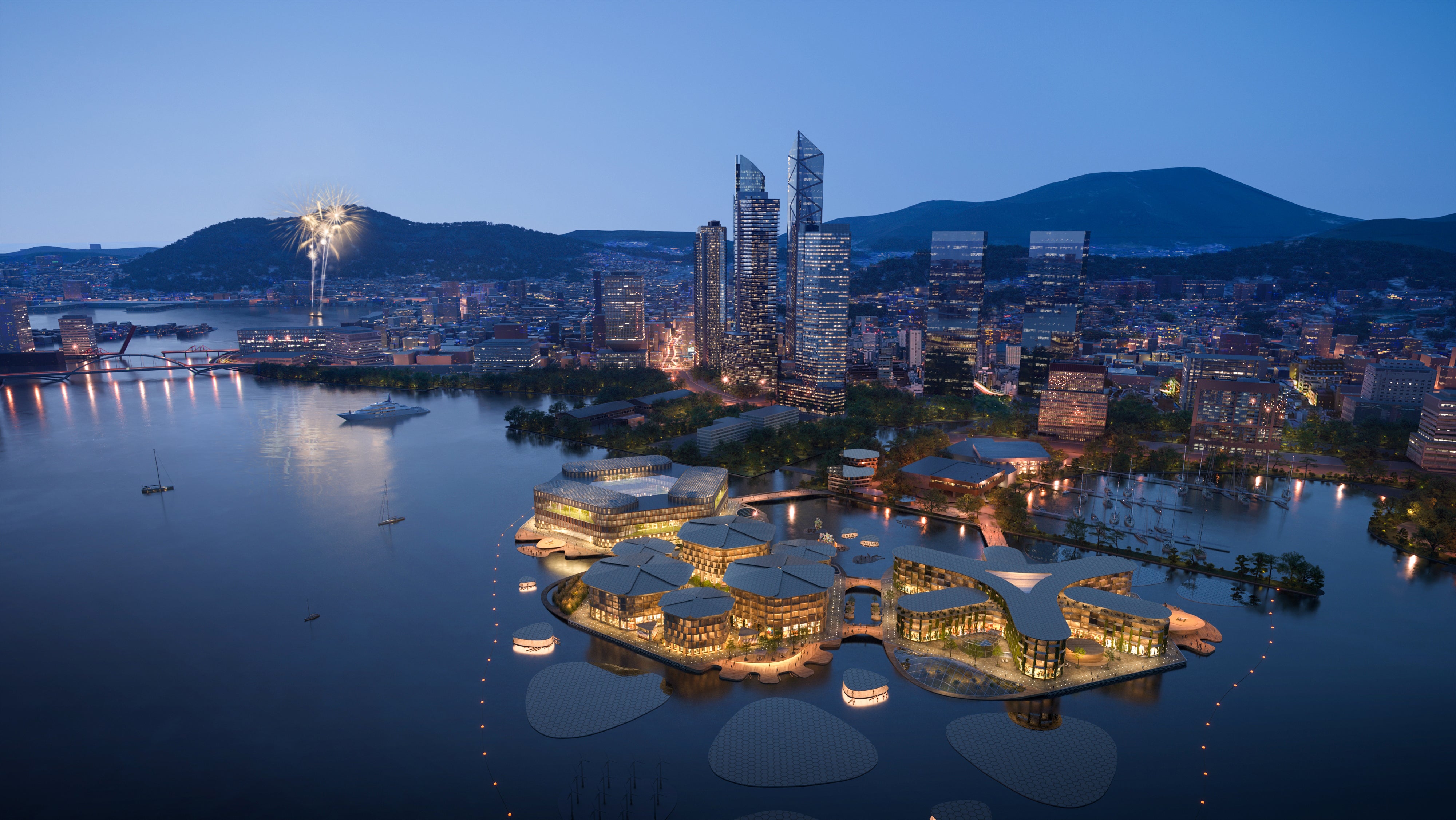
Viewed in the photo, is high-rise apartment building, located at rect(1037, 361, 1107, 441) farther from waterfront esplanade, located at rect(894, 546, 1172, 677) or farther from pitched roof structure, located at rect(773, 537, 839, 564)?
pitched roof structure, located at rect(773, 537, 839, 564)

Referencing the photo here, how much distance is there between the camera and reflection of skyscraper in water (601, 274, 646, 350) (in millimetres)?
77438

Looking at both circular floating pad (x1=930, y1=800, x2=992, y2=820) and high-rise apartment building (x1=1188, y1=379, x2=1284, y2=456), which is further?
high-rise apartment building (x1=1188, y1=379, x2=1284, y2=456)

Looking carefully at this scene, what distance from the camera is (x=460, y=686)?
1958 centimetres

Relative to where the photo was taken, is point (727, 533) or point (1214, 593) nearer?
point (1214, 593)

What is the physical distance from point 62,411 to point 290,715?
51689 millimetres

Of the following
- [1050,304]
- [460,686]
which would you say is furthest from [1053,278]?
[460,686]

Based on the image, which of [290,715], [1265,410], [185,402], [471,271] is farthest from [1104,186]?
[290,715]

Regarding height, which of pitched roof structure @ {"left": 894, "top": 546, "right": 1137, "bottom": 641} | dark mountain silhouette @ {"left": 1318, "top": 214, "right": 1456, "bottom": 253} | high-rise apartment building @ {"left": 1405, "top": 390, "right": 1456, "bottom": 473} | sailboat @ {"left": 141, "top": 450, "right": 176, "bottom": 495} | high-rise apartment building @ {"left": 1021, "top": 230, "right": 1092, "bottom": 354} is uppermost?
dark mountain silhouette @ {"left": 1318, "top": 214, "right": 1456, "bottom": 253}

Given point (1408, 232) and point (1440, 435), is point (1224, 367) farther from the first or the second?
point (1408, 232)

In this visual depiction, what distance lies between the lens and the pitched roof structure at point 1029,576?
19828 mm

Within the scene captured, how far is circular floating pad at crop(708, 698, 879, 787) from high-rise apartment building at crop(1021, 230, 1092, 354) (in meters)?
48.3

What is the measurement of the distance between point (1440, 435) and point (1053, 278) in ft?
99.7

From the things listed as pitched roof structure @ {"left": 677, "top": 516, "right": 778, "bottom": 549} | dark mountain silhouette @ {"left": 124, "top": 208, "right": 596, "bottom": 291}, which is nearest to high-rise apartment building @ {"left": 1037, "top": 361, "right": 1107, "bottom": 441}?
pitched roof structure @ {"left": 677, "top": 516, "right": 778, "bottom": 549}

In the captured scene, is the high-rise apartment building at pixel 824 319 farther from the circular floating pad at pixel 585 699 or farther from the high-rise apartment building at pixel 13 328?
the high-rise apartment building at pixel 13 328
